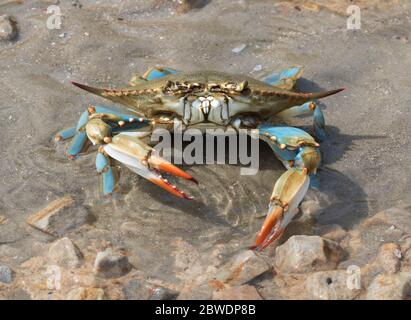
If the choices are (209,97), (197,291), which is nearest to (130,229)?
(197,291)

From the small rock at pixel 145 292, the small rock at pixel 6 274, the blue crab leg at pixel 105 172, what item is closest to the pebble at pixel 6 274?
the small rock at pixel 6 274

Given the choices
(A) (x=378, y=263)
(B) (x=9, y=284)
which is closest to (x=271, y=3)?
(A) (x=378, y=263)

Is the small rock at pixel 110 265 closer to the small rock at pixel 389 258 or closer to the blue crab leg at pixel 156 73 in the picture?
the small rock at pixel 389 258

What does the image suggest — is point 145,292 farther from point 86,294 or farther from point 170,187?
point 170,187

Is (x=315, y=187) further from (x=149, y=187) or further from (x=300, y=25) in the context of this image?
(x=300, y=25)

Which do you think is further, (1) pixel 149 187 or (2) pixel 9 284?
(1) pixel 149 187

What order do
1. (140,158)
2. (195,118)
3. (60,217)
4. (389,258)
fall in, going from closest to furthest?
(389,258), (140,158), (60,217), (195,118)
